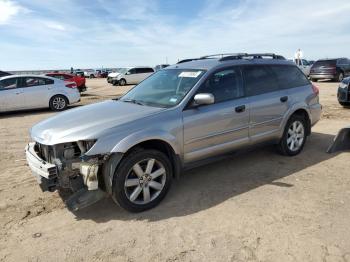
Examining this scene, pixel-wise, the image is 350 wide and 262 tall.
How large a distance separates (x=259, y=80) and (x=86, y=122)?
2865 mm

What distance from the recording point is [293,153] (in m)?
6.18

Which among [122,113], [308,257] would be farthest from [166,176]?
[308,257]

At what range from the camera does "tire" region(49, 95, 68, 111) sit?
1369cm

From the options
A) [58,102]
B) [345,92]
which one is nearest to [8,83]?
[58,102]

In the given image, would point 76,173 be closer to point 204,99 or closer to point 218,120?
point 204,99

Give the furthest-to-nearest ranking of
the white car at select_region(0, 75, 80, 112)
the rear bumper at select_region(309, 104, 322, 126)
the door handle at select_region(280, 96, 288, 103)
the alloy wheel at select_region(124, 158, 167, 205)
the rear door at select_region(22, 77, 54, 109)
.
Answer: the rear door at select_region(22, 77, 54, 109)
the white car at select_region(0, 75, 80, 112)
the rear bumper at select_region(309, 104, 322, 126)
the door handle at select_region(280, 96, 288, 103)
the alloy wheel at select_region(124, 158, 167, 205)

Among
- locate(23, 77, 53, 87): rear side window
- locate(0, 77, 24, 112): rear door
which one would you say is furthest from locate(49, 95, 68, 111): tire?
locate(0, 77, 24, 112): rear door

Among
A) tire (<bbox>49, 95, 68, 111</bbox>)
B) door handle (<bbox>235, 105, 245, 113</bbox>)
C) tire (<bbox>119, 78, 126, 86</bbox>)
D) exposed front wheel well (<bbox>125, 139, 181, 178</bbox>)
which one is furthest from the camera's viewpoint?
tire (<bbox>119, 78, 126, 86</bbox>)

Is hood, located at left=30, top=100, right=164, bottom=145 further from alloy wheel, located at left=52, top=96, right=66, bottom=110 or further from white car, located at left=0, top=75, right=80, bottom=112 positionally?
alloy wheel, located at left=52, top=96, right=66, bottom=110

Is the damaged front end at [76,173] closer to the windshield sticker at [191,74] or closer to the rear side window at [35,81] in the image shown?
the windshield sticker at [191,74]

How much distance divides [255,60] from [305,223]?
291 centimetres

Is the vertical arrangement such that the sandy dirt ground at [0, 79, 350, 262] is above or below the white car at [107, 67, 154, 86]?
below

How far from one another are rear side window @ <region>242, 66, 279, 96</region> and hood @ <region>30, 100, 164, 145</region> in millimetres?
1677

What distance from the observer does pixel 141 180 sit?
13.6ft
